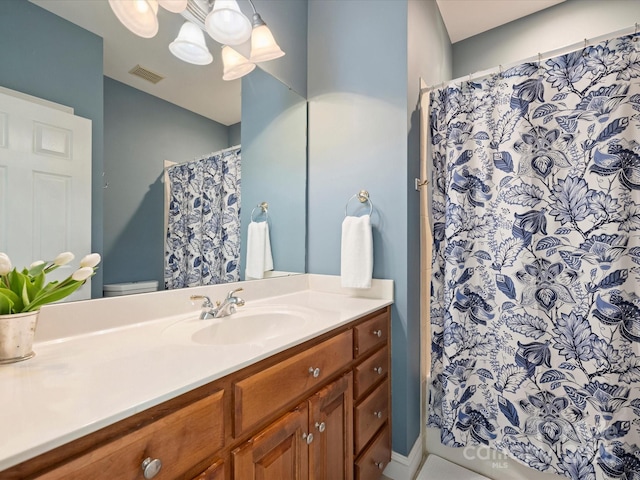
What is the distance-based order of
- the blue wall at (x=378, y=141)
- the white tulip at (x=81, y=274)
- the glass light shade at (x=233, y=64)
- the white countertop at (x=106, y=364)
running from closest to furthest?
the white countertop at (x=106, y=364)
the white tulip at (x=81, y=274)
the glass light shade at (x=233, y=64)
the blue wall at (x=378, y=141)

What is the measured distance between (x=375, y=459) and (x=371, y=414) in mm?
217

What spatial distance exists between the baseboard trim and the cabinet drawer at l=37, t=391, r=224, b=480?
1.17m

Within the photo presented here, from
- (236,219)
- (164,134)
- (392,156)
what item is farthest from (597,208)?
(164,134)

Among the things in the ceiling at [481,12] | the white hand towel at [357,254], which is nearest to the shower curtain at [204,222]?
the white hand towel at [357,254]

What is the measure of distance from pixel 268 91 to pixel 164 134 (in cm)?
68

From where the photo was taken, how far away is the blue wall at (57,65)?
2.69ft

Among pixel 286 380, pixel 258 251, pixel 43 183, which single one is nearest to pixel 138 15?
pixel 43 183

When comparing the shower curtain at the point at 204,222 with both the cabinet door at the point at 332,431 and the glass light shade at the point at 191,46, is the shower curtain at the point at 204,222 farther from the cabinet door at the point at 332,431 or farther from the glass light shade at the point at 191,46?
the cabinet door at the point at 332,431

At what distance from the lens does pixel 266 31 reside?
144 centimetres

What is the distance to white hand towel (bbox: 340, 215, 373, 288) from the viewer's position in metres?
1.50

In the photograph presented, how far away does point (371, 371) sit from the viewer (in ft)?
4.30

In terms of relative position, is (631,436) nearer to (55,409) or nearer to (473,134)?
(473,134)

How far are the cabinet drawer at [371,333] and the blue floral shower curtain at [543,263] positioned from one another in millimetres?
295

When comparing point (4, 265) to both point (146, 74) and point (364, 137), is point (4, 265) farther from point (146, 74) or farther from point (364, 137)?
point (364, 137)
